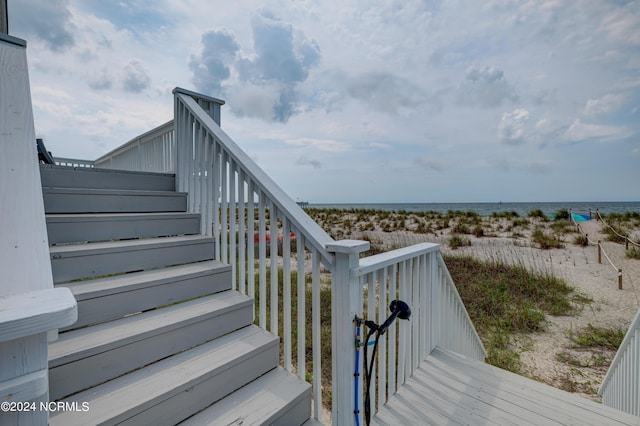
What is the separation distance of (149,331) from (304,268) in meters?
1.01

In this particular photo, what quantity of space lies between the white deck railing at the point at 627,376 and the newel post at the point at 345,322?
6.96 ft

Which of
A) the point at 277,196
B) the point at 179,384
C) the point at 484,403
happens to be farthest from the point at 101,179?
the point at 484,403

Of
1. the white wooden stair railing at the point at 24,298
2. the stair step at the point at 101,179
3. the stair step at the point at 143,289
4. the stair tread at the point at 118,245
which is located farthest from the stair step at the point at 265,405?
the stair step at the point at 101,179

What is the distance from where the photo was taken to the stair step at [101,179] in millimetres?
2355

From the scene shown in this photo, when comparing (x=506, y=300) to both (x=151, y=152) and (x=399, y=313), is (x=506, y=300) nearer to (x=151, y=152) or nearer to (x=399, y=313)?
(x=399, y=313)

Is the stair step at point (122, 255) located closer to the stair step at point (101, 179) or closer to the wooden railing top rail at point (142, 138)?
the stair step at point (101, 179)

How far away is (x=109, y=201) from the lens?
7.81ft

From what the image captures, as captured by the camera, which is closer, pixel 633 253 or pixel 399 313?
pixel 399 313

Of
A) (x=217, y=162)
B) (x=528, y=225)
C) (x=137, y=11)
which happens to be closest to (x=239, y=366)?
(x=217, y=162)

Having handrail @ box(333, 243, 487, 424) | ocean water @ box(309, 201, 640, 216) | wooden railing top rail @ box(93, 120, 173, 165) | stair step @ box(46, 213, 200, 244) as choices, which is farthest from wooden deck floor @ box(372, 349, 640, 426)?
ocean water @ box(309, 201, 640, 216)

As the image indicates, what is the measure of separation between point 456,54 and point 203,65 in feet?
15.0

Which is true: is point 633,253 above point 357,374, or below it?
below

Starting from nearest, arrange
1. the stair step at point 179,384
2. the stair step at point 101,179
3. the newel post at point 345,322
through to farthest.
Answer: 1. the stair step at point 179,384
2. the newel post at point 345,322
3. the stair step at point 101,179

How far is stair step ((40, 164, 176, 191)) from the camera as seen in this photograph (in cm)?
236
